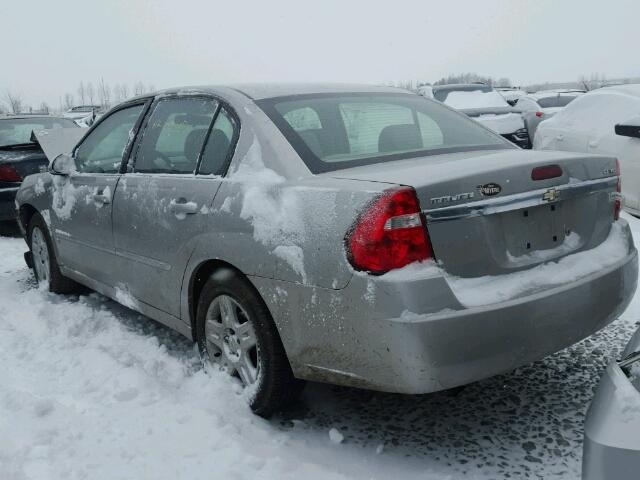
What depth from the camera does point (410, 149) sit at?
118 inches

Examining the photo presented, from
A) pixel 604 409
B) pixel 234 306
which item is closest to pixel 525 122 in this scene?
pixel 234 306

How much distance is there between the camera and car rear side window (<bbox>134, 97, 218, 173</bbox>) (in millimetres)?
3311

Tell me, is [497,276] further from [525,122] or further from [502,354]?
[525,122]

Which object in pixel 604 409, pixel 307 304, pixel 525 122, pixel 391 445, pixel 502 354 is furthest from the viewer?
pixel 525 122

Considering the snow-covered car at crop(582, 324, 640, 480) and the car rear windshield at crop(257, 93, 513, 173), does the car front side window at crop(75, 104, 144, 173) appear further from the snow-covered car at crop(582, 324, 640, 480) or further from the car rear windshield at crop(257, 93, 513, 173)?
the snow-covered car at crop(582, 324, 640, 480)

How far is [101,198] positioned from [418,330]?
8.18ft

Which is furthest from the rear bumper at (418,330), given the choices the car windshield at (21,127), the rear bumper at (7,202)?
the car windshield at (21,127)

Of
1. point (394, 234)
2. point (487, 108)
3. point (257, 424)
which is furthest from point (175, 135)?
point (487, 108)

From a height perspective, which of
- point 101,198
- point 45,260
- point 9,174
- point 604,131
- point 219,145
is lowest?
point 45,260

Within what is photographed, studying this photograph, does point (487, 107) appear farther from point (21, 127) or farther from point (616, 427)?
point (616, 427)

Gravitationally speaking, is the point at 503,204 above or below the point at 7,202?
above

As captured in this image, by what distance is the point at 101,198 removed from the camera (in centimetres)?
394

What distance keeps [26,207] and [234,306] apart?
3091 millimetres

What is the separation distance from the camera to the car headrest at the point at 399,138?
119 inches
